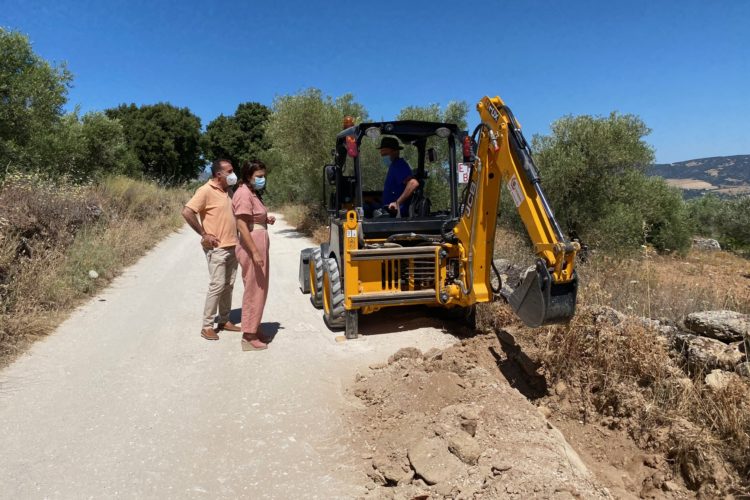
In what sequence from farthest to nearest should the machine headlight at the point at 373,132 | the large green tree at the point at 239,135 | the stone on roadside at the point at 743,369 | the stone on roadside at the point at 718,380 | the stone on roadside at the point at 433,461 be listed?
1. the large green tree at the point at 239,135
2. the machine headlight at the point at 373,132
3. the stone on roadside at the point at 743,369
4. the stone on roadside at the point at 718,380
5. the stone on roadside at the point at 433,461

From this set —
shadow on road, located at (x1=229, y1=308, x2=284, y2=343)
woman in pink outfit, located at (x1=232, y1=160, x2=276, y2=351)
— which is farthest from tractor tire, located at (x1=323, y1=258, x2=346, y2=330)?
woman in pink outfit, located at (x1=232, y1=160, x2=276, y2=351)

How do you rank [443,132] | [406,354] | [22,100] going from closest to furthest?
1. [406,354]
2. [443,132]
3. [22,100]

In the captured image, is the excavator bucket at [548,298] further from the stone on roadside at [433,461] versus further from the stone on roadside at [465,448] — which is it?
the stone on roadside at [433,461]

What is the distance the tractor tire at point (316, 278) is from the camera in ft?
22.5

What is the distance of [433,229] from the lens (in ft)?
19.1

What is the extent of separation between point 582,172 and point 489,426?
9401 mm

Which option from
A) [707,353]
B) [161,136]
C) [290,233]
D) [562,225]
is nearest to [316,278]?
[707,353]

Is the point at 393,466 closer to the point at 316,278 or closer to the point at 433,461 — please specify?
the point at 433,461

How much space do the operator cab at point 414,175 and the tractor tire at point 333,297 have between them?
68 centimetres

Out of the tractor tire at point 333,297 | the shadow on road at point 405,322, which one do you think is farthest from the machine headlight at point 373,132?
the shadow on road at point 405,322

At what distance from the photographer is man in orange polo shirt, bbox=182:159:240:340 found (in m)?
5.56

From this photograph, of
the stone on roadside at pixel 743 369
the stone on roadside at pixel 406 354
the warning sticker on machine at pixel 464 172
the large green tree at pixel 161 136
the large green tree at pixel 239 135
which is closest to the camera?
the stone on roadside at pixel 743 369

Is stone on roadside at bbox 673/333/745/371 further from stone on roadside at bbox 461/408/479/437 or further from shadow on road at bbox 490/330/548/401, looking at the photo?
stone on roadside at bbox 461/408/479/437

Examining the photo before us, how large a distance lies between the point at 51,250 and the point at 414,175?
605 cm
